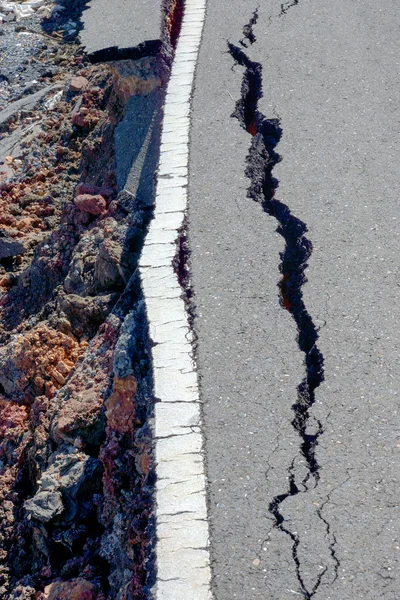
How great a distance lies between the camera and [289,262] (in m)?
4.55

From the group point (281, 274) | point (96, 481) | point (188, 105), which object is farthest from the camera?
point (188, 105)

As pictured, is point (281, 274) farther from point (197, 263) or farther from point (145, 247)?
point (145, 247)

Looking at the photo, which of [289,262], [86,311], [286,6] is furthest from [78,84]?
[289,262]

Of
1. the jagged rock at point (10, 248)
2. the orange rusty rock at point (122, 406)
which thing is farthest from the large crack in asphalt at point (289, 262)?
the jagged rock at point (10, 248)

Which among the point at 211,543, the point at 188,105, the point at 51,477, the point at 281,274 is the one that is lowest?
the point at 51,477

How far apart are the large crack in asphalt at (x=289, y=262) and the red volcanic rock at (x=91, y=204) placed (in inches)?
49.6

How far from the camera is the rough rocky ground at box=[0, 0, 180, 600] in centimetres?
388

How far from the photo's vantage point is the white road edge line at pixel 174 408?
2961 mm

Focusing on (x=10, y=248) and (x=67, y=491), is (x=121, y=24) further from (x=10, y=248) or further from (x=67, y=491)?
(x=67, y=491)

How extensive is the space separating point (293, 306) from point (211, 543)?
63.0 inches

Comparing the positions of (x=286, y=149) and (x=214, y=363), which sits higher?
(x=286, y=149)

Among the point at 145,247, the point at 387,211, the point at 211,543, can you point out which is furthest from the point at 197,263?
the point at 211,543

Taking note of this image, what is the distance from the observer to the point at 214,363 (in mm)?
3838

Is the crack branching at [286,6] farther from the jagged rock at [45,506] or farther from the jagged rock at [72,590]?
the jagged rock at [72,590]
